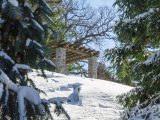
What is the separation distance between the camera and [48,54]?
383 cm

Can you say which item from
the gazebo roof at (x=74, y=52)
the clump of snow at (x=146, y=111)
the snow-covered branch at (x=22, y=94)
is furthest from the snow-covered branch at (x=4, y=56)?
the gazebo roof at (x=74, y=52)

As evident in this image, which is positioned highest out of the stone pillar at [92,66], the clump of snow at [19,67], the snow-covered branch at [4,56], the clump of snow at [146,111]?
the stone pillar at [92,66]

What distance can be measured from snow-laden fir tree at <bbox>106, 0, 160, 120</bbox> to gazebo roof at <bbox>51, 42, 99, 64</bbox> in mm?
8460

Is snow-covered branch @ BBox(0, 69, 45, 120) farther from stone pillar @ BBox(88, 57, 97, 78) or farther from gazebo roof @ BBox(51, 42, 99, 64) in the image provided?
stone pillar @ BBox(88, 57, 97, 78)

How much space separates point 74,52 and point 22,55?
12791mm

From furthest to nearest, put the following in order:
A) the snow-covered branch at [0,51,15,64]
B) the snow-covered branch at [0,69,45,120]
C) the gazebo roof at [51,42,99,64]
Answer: the gazebo roof at [51,42,99,64] < the snow-covered branch at [0,51,15,64] < the snow-covered branch at [0,69,45,120]

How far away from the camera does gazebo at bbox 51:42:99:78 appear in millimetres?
15281

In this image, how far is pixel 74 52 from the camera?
16.6m

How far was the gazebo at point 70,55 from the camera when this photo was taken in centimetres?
1528

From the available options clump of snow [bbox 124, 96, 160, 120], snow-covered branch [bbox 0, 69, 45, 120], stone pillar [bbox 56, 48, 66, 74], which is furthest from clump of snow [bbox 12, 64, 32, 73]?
stone pillar [bbox 56, 48, 66, 74]

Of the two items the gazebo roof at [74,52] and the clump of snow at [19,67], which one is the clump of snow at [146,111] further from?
the gazebo roof at [74,52]

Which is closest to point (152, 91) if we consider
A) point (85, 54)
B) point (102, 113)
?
point (102, 113)

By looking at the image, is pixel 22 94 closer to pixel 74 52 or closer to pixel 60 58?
pixel 60 58

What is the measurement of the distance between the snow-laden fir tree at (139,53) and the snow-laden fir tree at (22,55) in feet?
7.19
